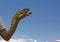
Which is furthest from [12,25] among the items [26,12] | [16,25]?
[26,12]

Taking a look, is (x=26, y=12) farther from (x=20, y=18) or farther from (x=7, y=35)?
(x=7, y=35)

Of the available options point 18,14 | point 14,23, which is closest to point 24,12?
point 18,14

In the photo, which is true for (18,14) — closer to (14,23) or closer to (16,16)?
(16,16)

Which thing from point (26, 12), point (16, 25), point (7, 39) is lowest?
point (7, 39)

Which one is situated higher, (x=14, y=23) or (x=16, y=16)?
(x=16, y=16)

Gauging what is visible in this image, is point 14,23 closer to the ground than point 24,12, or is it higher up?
closer to the ground

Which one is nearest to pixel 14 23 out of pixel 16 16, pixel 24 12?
pixel 16 16

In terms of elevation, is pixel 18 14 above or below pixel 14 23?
above

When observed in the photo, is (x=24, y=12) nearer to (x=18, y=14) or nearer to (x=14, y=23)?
(x=18, y=14)

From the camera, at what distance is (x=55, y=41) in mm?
4984

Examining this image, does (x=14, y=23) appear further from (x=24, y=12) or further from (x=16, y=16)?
(x=24, y=12)

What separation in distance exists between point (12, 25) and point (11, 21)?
0.09 metres

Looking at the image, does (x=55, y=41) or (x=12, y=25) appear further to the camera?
(x=55, y=41)

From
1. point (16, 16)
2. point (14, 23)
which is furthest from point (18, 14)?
point (14, 23)
